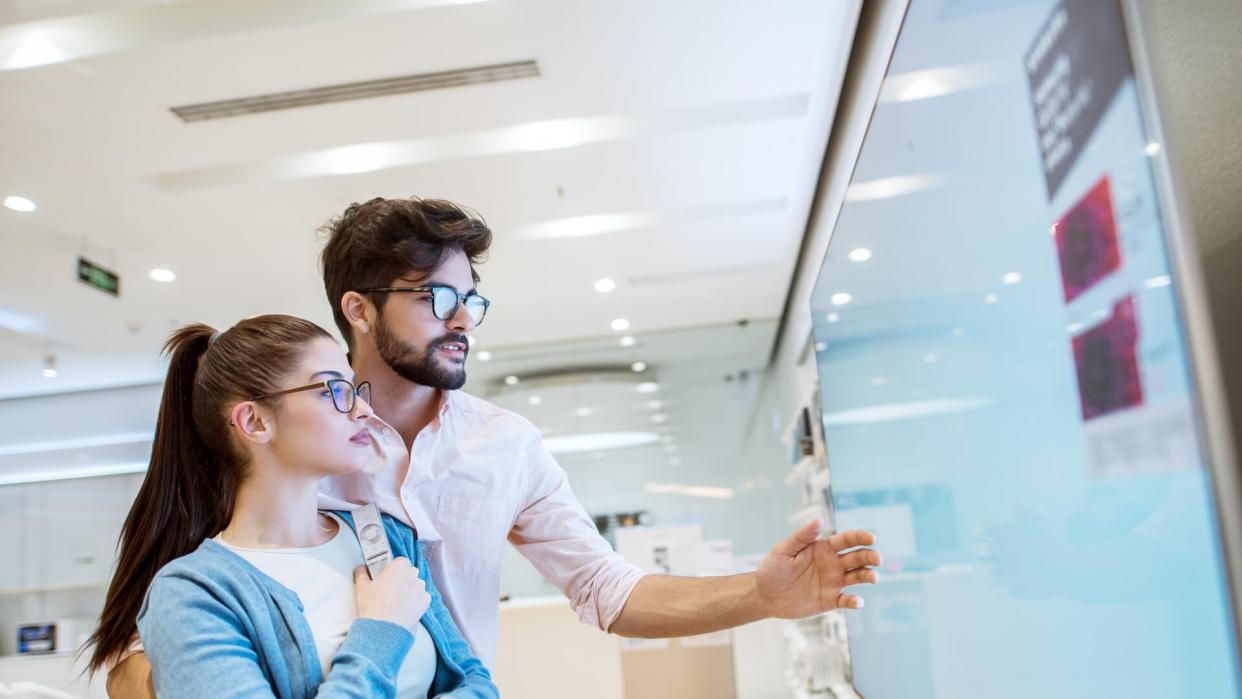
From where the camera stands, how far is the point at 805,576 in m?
1.52

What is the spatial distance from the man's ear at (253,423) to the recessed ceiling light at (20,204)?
380 centimetres

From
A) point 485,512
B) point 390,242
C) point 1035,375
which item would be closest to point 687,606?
point 485,512

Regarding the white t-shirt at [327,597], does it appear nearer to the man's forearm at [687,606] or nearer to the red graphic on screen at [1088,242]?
the man's forearm at [687,606]

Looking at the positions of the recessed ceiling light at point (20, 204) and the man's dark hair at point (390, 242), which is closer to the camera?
the man's dark hair at point (390, 242)

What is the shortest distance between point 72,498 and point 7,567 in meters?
0.84


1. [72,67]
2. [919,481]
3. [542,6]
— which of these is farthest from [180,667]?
[72,67]

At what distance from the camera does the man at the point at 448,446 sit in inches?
64.5

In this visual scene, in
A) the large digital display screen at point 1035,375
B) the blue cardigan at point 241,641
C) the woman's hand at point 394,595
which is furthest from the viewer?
the woman's hand at point 394,595

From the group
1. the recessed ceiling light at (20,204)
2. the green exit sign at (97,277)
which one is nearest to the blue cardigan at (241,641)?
the recessed ceiling light at (20,204)

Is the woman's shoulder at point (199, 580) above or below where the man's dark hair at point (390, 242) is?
below

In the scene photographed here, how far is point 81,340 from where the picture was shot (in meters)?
6.88

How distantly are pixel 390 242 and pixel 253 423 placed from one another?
449mm

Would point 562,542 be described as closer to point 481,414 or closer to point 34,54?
point 481,414

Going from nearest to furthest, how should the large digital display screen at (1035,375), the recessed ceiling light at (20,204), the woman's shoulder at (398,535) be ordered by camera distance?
1. the large digital display screen at (1035,375)
2. the woman's shoulder at (398,535)
3. the recessed ceiling light at (20,204)
